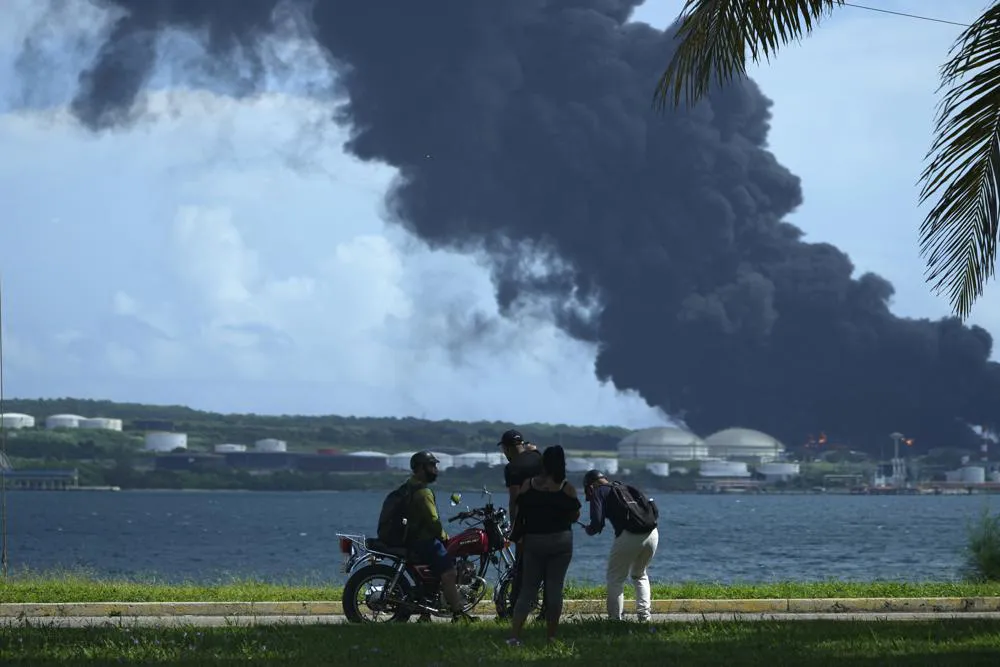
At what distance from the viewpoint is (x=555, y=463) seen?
10789mm

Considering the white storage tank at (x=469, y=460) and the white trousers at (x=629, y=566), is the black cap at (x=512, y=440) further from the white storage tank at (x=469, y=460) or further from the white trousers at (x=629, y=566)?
the white storage tank at (x=469, y=460)

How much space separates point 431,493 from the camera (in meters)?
12.8

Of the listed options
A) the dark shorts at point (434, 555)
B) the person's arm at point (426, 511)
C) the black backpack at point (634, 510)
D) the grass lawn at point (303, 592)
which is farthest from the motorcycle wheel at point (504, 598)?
the grass lawn at point (303, 592)

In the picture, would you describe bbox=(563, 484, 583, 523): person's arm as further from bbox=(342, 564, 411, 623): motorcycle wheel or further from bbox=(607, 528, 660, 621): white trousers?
bbox=(342, 564, 411, 623): motorcycle wheel

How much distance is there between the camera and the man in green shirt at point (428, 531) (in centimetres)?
1273

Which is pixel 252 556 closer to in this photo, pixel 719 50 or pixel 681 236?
pixel 719 50

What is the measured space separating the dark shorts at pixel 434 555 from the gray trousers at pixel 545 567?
186cm

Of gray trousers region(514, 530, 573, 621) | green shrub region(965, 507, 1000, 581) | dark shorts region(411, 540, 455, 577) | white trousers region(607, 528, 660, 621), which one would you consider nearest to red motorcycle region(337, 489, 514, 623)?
dark shorts region(411, 540, 455, 577)

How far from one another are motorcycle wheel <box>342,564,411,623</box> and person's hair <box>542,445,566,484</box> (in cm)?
273

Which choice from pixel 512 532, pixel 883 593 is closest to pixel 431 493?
pixel 512 532

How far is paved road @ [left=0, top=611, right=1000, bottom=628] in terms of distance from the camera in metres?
13.2

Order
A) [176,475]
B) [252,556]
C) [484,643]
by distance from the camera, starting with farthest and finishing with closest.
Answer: [176,475] → [252,556] → [484,643]

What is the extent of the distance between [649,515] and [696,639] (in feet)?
5.34

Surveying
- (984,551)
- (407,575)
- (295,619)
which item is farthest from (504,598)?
(984,551)
